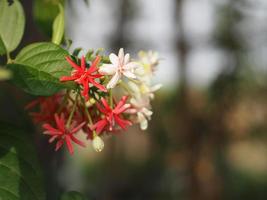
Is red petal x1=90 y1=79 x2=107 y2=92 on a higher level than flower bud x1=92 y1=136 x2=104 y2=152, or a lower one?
higher

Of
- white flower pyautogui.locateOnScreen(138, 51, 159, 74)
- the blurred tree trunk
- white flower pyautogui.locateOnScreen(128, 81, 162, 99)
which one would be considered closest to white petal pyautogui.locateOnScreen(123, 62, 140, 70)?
white flower pyautogui.locateOnScreen(128, 81, 162, 99)

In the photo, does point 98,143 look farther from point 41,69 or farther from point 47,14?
point 47,14

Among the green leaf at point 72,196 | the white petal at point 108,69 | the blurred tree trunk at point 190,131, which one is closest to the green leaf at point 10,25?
the white petal at point 108,69

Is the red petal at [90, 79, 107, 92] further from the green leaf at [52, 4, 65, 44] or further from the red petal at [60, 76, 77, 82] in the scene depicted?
the green leaf at [52, 4, 65, 44]

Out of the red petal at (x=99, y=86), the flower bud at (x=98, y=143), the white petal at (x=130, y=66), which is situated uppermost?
the white petal at (x=130, y=66)

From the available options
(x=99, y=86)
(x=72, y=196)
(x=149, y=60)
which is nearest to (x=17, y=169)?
(x=72, y=196)

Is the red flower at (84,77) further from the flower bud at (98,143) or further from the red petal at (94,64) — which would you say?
the flower bud at (98,143)

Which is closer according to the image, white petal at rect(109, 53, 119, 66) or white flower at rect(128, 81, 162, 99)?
white petal at rect(109, 53, 119, 66)
